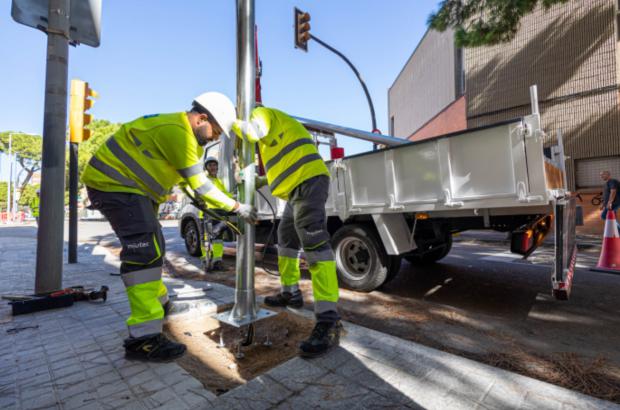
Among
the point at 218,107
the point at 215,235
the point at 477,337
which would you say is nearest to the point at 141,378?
the point at 218,107

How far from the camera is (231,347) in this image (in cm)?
244

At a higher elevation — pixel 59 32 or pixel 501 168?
pixel 59 32

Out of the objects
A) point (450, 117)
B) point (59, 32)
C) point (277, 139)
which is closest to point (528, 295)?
point (277, 139)

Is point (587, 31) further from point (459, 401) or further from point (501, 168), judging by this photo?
point (459, 401)

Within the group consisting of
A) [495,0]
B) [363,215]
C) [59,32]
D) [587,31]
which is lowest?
[363,215]

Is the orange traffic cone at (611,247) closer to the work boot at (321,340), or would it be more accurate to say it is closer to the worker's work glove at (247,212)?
the work boot at (321,340)

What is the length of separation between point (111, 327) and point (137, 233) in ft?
3.44

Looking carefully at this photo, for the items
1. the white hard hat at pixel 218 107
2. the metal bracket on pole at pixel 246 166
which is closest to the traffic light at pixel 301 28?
the metal bracket on pole at pixel 246 166

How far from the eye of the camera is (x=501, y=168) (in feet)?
10.4

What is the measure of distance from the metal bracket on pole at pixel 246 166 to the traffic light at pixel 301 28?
6.95 m

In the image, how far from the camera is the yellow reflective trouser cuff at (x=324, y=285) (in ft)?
8.05

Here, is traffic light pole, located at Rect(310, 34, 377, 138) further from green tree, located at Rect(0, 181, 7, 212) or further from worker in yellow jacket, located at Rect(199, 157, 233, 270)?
green tree, located at Rect(0, 181, 7, 212)

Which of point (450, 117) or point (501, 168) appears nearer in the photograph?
point (501, 168)

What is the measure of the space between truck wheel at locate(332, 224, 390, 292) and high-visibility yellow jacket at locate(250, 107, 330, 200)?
1.62 metres
